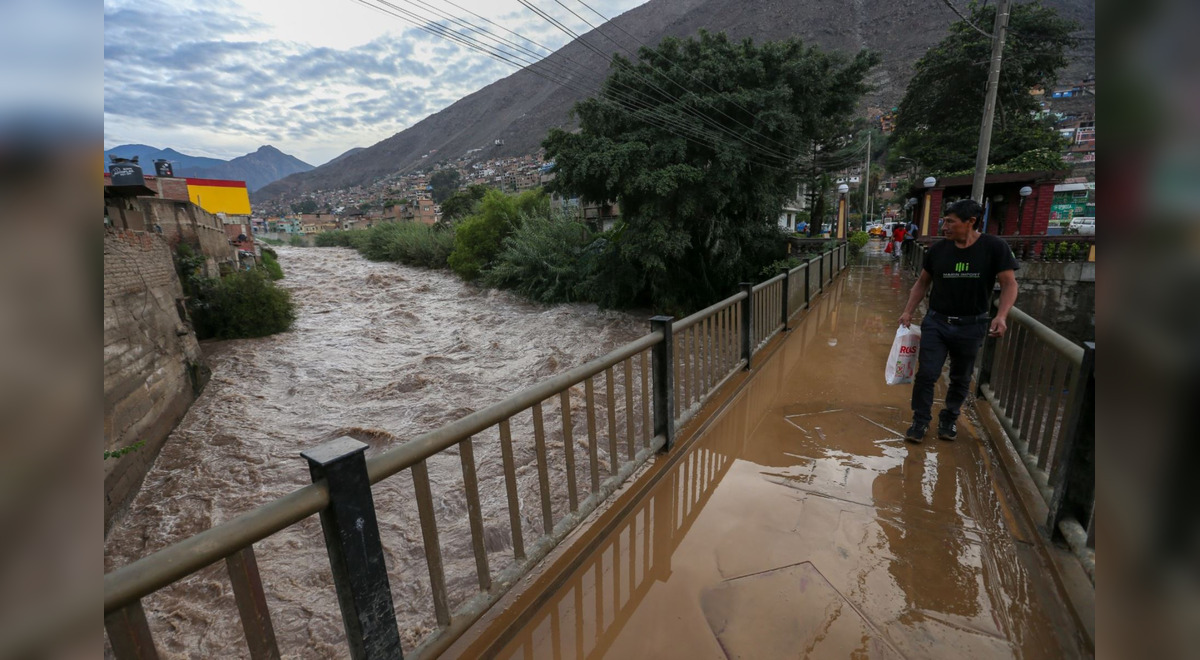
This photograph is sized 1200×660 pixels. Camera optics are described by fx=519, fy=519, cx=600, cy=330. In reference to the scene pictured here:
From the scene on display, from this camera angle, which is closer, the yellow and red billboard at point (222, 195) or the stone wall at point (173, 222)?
the stone wall at point (173, 222)

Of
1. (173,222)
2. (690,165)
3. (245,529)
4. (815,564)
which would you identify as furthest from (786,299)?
(173,222)

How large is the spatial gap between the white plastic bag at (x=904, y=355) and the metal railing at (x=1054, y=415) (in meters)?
0.58

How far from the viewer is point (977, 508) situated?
9.50ft

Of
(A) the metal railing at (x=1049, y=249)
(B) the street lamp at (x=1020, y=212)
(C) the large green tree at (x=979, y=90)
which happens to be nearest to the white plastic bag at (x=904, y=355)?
(A) the metal railing at (x=1049, y=249)

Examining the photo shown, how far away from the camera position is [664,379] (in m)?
3.49

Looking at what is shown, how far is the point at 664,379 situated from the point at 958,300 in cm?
193

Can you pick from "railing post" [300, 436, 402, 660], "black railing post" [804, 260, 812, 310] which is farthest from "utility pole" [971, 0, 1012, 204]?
"railing post" [300, 436, 402, 660]

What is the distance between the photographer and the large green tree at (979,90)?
1013 inches

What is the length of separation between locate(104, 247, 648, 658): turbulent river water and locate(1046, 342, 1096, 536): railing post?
384 centimetres

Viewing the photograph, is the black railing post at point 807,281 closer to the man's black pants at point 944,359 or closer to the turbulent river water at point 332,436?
the turbulent river water at point 332,436

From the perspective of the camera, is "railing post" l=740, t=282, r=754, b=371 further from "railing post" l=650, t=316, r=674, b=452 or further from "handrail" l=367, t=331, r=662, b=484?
"handrail" l=367, t=331, r=662, b=484

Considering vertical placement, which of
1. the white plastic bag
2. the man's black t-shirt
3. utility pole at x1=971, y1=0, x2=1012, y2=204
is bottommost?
the white plastic bag

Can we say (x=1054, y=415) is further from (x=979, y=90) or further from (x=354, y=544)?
(x=979, y=90)

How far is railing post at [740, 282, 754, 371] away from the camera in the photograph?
500cm
